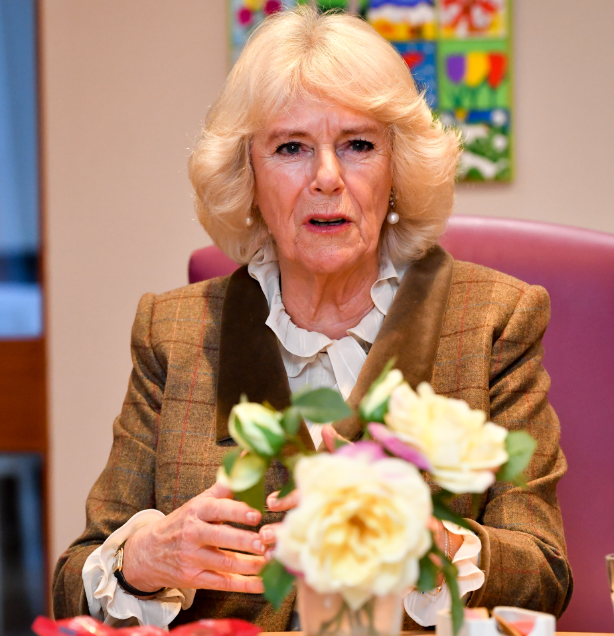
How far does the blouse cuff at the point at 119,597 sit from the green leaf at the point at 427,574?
28.6 inches

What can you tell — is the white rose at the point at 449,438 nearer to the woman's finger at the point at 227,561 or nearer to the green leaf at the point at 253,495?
the green leaf at the point at 253,495

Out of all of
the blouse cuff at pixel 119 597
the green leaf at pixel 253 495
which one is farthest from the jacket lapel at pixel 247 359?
the green leaf at pixel 253 495

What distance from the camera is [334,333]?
1.61 metres

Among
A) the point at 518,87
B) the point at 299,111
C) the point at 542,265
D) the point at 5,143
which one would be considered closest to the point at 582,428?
the point at 542,265

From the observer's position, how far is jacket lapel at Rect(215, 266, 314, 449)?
1469mm

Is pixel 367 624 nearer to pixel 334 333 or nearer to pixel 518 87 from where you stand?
pixel 334 333

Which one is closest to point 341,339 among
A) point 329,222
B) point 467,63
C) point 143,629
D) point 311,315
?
point 311,315

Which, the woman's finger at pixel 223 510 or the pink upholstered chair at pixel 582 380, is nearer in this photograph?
the woman's finger at pixel 223 510

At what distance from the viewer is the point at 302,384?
1545 millimetres

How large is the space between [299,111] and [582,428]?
2.66 feet

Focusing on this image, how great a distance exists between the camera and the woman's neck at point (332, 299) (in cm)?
Result: 161

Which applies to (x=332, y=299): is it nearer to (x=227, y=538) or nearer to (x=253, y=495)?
(x=227, y=538)

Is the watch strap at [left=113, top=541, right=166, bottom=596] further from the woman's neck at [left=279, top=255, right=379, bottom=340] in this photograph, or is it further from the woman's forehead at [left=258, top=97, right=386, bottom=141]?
the woman's forehead at [left=258, top=97, right=386, bottom=141]

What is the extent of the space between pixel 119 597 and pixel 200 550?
26cm
